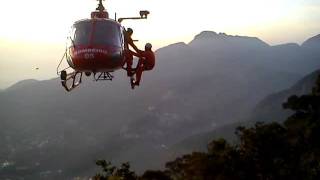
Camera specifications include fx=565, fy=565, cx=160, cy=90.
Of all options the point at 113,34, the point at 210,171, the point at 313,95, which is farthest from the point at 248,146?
the point at 113,34

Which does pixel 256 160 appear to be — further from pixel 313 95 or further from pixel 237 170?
pixel 313 95

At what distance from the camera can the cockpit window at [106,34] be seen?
83.7 ft

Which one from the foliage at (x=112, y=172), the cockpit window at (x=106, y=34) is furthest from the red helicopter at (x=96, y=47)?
the foliage at (x=112, y=172)

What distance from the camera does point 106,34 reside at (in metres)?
25.8

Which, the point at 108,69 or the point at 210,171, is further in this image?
the point at 210,171

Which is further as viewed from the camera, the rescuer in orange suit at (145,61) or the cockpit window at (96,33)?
the rescuer in orange suit at (145,61)

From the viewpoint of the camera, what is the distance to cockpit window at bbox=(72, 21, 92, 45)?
25.5 metres

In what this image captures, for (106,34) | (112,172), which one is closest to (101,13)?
(106,34)

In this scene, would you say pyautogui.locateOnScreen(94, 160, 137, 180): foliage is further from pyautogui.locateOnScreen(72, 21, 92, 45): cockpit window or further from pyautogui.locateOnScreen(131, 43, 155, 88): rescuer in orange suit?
pyautogui.locateOnScreen(72, 21, 92, 45): cockpit window

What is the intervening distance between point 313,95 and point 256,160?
8.08 metres

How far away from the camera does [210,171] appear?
43688mm

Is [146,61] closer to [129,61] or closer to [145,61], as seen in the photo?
[145,61]

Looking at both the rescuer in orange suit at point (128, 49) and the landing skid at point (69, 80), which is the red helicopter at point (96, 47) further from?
the rescuer in orange suit at point (128, 49)

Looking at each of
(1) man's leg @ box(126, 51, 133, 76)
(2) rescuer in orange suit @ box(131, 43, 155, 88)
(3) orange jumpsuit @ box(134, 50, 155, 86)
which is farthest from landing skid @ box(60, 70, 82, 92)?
(3) orange jumpsuit @ box(134, 50, 155, 86)
